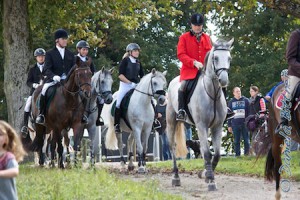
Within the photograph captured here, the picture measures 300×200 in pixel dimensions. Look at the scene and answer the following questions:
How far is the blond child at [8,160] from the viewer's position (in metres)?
7.90

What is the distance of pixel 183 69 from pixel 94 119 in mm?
4667

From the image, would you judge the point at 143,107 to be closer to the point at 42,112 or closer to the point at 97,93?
the point at 97,93

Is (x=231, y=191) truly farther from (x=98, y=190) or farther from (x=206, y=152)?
(x=98, y=190)

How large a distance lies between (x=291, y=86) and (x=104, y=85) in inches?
298

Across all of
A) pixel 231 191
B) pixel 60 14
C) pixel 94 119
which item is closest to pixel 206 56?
pixel 231 191

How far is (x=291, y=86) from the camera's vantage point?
12.8 m

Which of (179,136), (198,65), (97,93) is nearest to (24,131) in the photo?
(97,93)

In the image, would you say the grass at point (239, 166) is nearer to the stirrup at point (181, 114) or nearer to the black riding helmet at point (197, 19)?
the stirrup at point (181, 114)

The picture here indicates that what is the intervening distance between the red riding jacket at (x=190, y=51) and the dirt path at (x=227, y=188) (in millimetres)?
2107

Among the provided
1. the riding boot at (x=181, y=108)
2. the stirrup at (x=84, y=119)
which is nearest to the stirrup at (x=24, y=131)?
the stirrup at (x=84, y=119)

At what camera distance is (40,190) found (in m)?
12.2

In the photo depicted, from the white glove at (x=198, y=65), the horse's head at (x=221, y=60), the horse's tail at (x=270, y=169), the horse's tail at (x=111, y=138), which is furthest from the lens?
the horse's tail at (x=111, y=138)

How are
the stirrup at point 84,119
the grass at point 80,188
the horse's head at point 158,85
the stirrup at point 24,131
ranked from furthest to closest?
the stirrup at point 24,131
the horse's head at point 158,85
the stirrup at point 84,119
the grass at point 80,188

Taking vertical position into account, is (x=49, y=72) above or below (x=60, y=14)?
below
